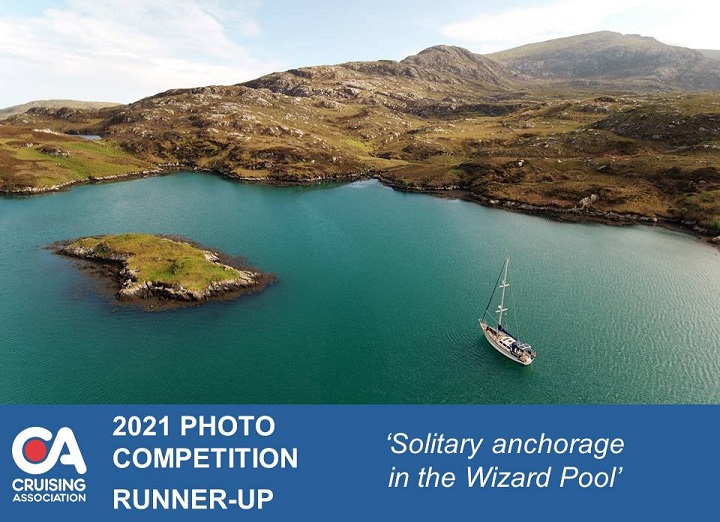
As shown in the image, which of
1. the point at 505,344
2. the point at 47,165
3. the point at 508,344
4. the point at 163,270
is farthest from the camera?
the point at 47,165

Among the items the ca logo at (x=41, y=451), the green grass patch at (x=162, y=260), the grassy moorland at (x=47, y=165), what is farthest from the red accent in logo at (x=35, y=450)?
the grassy moorland at (x=47, y=165)

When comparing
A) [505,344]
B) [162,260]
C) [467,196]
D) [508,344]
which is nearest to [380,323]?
[505,344]

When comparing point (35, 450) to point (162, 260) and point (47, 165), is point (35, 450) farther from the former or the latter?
point (47, 165)

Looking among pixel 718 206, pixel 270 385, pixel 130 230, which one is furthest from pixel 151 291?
pixel 718 206

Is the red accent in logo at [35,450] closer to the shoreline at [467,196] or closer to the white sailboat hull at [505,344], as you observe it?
the white sailboat hull at [505,344]

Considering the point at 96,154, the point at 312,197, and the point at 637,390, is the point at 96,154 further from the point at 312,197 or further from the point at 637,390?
the point at 637,390

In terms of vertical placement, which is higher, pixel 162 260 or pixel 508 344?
pixel 162 260
